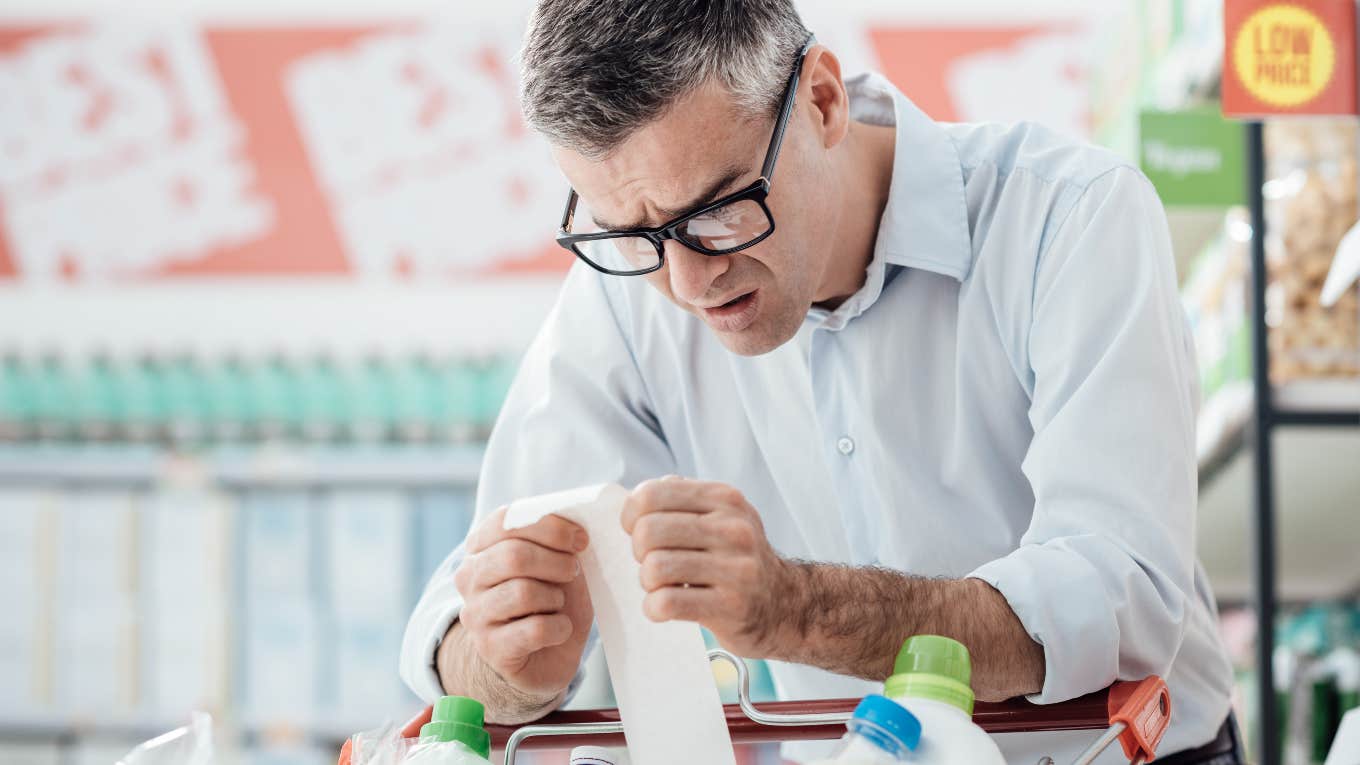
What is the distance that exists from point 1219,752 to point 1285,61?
94cm

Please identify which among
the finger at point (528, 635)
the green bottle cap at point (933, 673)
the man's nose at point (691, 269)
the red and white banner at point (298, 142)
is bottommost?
the finger at point (528, 635)

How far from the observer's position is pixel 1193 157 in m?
2.54

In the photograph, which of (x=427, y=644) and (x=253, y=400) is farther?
(x=253, y=400)

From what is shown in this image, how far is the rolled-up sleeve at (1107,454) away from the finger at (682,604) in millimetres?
293

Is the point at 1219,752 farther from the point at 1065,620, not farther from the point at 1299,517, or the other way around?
the point at 1299,517

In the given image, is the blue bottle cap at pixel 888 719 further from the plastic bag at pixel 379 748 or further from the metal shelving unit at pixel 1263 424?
the metal shelving unit at pixel 1263 424

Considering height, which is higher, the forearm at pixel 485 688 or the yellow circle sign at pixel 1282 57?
the yellow circle sign at pixel 1282 57

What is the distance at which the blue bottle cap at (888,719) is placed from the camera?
0.83 metres

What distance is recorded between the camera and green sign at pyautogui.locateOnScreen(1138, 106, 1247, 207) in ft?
8.22

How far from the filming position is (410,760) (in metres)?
0.99

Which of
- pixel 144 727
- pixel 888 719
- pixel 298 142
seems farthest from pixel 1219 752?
pixel 298 142

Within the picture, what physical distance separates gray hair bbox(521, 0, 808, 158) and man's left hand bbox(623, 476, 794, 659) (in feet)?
1.35

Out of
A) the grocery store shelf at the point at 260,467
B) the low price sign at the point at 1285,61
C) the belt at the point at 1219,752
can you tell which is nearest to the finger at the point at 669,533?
the belt at the point at 1219,752

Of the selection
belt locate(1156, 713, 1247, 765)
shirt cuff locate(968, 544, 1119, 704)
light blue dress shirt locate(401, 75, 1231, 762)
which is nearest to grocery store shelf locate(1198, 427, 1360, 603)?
belt locate(1156, 713, 1247, 765)
